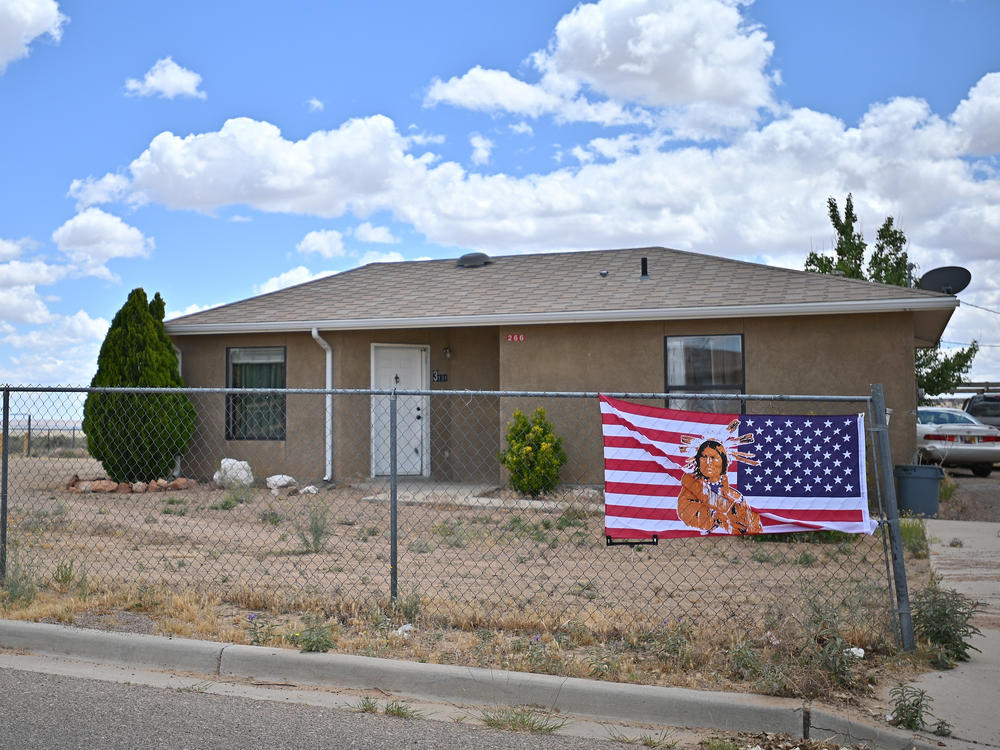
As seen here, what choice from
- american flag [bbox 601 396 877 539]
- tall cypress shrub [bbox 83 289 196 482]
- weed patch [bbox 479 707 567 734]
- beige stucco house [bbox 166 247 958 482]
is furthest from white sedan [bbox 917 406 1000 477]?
weed patch [bbox 479 707 567 734]

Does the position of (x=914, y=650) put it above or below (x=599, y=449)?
below

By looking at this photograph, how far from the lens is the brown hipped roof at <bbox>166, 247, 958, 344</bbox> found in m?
12.9

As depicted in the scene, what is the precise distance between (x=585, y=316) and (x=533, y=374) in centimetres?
128

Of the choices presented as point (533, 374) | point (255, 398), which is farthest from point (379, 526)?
point (255, 398)

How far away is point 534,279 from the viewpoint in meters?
16.2

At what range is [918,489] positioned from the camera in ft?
40.9

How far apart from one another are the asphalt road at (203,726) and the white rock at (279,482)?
367 inches

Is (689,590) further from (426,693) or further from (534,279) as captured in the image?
(534,279)

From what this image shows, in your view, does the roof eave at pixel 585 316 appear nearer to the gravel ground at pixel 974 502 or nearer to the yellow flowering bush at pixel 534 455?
the yellow flowering bush at pixel 534 455

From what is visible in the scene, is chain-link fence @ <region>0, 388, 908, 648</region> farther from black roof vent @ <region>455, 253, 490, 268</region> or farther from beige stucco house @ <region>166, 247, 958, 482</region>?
black roof vent @ <region>455, 253, 490, 268</region>

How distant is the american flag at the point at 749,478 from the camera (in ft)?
20.2

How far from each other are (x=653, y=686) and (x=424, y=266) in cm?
1411

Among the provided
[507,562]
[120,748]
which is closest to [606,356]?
[507,562]

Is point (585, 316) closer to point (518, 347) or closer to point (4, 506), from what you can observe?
point (518, 347)
